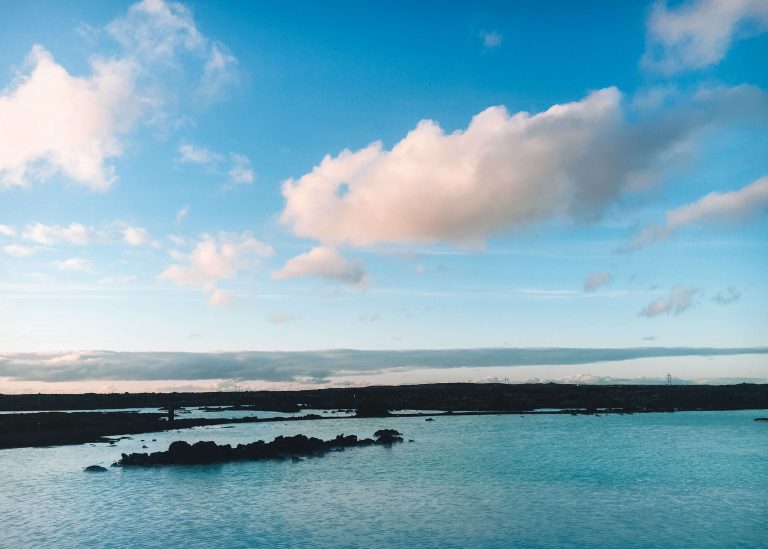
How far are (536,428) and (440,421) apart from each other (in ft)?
81.8

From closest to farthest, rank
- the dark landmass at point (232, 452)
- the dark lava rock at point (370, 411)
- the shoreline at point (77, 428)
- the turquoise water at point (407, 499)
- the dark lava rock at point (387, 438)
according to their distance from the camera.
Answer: the turquoise water at point (407, 499) → the dark landmass at point (232, 452) → the shoreline at point (77, 428) → the dark lava rock at point (387, 438) → the dark lava rock at point (370, 411)

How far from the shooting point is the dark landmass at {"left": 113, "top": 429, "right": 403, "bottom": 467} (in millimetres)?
63650

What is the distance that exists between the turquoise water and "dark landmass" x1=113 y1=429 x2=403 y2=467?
2.65 meters

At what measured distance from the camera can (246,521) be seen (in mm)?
40562

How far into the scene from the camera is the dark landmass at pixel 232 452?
2506 inches

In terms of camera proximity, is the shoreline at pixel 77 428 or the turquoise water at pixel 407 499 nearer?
the turquoise water at pixel 407 499

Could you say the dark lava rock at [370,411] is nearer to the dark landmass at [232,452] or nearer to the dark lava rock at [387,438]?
the dark lava rock at [387,438]

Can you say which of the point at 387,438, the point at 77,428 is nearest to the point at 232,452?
the point at 387,438

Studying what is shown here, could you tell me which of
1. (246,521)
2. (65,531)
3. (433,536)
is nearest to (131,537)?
(65,531)

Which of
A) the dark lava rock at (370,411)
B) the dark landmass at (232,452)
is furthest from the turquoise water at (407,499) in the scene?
the dark lava rock at (370,411)

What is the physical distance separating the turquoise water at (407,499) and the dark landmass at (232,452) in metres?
2.65

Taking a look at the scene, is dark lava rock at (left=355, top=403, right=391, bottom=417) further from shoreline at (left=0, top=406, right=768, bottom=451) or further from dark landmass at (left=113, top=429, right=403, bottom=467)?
dark landmass at (left=113, top=429, right=403, bottom=467)

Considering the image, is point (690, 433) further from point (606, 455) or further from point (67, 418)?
point (67, 418)


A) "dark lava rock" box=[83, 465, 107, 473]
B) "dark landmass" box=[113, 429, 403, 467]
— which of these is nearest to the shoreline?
"dark landmass" box=[113, 429, 403, 467]
